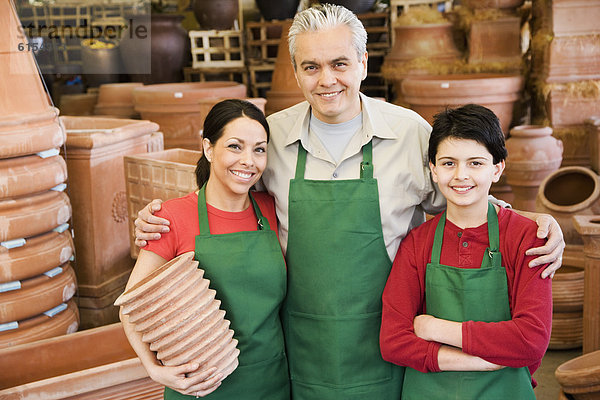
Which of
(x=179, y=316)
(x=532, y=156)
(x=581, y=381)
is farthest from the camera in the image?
(x=532, y=156)

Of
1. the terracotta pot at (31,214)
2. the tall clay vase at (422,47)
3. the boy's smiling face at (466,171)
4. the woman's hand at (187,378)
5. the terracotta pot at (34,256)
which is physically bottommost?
the woman's hand at (187,378)

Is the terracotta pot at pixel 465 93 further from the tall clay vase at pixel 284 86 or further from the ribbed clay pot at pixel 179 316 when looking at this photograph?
the ribbed clay pot at pixel 179 316

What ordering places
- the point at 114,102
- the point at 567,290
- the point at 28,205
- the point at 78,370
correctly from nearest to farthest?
the point at 78,370, the point at 28,205, the point at 567,290, the point at 114,102

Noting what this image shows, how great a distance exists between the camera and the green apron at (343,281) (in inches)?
69.4

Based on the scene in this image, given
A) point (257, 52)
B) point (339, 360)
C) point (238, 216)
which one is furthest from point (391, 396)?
point (257, 52)

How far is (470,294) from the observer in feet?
5.24

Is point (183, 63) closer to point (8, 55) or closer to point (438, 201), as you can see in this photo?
point (8, 55)

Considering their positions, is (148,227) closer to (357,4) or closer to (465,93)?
(465,93)

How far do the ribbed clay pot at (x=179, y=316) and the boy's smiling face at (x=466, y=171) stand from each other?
627 millimetres

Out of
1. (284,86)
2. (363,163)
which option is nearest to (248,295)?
(363,163)

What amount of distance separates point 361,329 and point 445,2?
14.7 feet

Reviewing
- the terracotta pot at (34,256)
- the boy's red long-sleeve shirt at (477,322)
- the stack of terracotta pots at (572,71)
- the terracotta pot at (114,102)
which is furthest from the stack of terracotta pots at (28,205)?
the stack of terracotta pots at (572,71)

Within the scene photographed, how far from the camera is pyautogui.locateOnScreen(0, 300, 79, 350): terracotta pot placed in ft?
8.66

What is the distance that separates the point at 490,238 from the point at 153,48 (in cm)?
537
